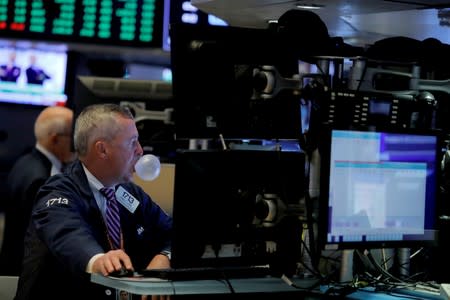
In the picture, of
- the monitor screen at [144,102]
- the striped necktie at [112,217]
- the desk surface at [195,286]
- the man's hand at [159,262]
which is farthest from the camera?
the monitor screen at [144,102]

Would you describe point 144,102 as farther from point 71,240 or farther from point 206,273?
point 206,273

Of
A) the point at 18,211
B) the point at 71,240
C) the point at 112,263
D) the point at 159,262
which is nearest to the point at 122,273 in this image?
the point at 112,263

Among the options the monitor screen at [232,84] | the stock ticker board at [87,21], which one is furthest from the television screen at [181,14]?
the monitor screen at [232,84]

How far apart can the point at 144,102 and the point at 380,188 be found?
1.76 m

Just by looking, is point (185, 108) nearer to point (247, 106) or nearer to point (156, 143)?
point (247, 106)

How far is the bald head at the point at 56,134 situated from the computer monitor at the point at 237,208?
2.67 meters

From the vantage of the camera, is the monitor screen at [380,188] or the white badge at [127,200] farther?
the white badge at [127,200]

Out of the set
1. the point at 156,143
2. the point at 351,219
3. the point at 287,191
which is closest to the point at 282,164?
the point at 287,191

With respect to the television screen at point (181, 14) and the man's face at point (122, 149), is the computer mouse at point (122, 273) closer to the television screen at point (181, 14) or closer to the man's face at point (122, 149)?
the man's face at point (122, 149)

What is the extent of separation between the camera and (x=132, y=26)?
17.2 ft

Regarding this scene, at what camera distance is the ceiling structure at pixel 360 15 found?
3309 millimetres

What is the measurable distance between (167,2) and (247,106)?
2.68m

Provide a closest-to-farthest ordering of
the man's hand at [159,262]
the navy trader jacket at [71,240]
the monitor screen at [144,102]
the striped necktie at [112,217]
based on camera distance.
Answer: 1. the navy trader jacket at [71,240]
2. the man's hand at [159,262]
3. the striped necktie at [112,217]
4. the monitor screen at [144,102]

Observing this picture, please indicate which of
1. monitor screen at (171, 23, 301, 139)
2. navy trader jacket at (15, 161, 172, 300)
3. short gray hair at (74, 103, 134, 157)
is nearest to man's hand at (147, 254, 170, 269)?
navy trader jacket at (15, 161, 172, 300)
